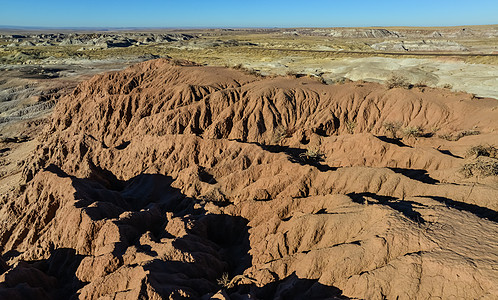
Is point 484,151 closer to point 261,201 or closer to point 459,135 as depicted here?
point 459,135

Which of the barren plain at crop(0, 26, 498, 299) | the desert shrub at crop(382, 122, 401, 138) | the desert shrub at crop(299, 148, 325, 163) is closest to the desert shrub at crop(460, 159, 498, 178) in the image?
the barren plain at crop(0, 26, 498, 299)

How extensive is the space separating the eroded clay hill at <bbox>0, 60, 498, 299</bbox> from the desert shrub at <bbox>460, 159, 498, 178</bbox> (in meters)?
0.23

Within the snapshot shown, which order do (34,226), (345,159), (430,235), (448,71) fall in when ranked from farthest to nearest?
(448,71) < (345,159) < (34,226) < (430,235)

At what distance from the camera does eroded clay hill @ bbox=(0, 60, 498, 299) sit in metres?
12.1

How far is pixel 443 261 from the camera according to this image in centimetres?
1074

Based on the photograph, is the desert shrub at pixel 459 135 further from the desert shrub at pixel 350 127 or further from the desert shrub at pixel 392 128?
the desert shrub at pixel 350 127

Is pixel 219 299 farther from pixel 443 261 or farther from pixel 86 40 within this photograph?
pixel 86 40

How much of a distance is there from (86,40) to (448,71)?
174 metres

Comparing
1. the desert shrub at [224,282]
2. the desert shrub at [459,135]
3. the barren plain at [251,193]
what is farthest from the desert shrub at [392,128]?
the desert shrub at [224,282]

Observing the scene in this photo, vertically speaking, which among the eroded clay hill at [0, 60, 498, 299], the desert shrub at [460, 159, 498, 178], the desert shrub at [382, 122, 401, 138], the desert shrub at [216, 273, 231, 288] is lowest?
the desert shrub at [216, 273, 231, 288]

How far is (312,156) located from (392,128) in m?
9.76

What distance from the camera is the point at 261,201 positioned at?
62.5 ft

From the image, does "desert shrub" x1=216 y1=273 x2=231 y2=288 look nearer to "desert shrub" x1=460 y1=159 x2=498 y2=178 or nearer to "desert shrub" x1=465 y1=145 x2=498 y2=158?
"desert shrub" x1=460 y1=159 x2=498 y2=178

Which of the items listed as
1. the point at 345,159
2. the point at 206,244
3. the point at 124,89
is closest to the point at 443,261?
the point at 206,244
